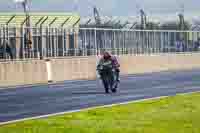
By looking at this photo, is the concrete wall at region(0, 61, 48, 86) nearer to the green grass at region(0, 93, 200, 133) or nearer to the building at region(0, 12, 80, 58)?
the building at region(0, 12, 80, 58)

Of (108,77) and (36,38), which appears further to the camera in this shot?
(36,38)

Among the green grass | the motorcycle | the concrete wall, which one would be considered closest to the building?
the concrete wall

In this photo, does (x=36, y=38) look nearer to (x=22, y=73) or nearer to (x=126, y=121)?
(x=22, y=73)

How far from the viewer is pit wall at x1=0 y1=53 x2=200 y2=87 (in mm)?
40750

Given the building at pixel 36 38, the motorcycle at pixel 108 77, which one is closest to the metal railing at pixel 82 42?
the building at pixel 36 38

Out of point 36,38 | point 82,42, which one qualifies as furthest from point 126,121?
point 82,42

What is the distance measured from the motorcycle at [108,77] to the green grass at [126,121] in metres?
8.60

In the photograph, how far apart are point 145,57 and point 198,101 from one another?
103 ft

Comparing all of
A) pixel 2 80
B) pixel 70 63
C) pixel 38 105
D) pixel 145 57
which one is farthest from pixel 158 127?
pixel 145 57

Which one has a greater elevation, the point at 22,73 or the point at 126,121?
the point at 22,73

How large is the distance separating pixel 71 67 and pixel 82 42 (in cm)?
400

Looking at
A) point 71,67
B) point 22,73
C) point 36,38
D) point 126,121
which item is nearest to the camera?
point 126,121

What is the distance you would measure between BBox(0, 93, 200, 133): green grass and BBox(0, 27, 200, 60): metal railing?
765 inches

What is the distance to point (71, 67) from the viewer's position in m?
46.4
